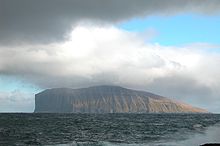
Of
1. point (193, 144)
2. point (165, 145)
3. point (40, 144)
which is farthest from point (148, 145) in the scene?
point (40, 144)

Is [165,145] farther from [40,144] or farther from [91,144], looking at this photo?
[40,144]

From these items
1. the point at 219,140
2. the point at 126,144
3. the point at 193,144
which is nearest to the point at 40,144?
the point at 126,144

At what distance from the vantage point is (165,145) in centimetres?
4634

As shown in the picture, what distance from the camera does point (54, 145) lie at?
4734 cm

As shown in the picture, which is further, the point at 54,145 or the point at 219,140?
the point at 219,140

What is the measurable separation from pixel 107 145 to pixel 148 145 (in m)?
4.89

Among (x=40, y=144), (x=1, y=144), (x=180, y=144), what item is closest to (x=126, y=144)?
(x=180, y=144)

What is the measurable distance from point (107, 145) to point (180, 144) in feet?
28.7

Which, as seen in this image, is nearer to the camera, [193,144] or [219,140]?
[193,144]

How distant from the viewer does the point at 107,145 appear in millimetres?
47688

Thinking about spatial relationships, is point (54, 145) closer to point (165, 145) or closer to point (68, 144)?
point (68, 144)

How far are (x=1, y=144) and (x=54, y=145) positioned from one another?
23.0 feet

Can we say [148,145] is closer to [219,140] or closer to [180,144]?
[180,144]

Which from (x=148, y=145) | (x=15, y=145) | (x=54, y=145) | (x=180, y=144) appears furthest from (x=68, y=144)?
(x=180, y=144)
